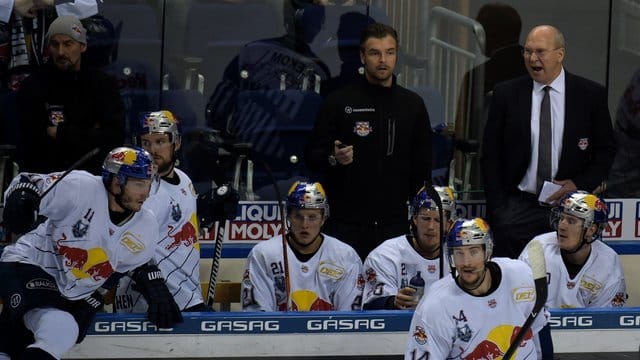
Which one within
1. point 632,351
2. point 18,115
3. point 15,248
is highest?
point 18,115

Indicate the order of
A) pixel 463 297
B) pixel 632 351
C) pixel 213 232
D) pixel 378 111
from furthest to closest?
pixel 213 232, pixel 378 111, pixel 632 351, pixel 463 297

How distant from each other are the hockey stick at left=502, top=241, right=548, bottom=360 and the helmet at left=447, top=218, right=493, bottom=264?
0.20 m

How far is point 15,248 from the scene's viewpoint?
7438mm

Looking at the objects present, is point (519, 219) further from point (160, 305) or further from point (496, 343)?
point (160, 305)

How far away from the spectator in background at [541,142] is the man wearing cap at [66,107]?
1.96m

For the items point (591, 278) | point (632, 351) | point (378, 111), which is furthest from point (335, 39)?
point (632, 351)

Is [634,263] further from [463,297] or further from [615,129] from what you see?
[463,297]

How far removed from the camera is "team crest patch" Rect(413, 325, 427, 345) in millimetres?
6891

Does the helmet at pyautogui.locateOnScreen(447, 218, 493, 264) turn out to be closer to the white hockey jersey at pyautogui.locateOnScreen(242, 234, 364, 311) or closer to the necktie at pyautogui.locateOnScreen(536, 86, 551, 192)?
the white hockey jersey at pyautogui.locateOnScreen(242, 234, 364, 311)

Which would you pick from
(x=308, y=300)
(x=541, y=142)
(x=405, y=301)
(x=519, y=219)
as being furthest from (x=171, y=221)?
(x=541, y=142)

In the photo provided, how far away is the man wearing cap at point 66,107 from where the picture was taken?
8.02 meters

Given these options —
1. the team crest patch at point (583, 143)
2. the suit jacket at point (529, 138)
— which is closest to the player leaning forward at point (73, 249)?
the suit jacket at point (529, 138)

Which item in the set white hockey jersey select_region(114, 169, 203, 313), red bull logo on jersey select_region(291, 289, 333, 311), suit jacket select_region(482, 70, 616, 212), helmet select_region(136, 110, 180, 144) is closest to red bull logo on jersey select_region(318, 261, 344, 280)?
red bull logo on jersey select_region(291, 289, 333, 311)

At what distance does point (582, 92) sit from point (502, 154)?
53 centimetres
